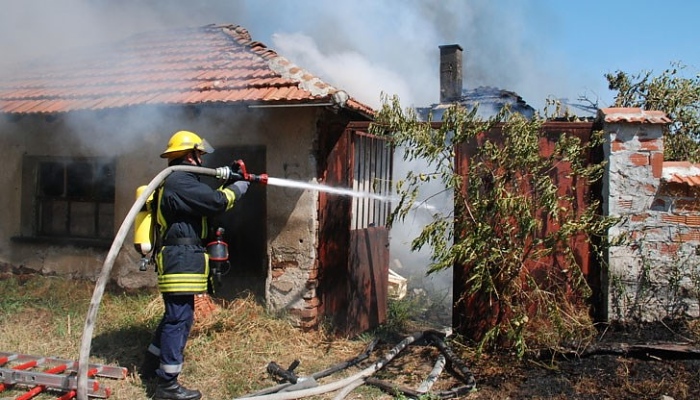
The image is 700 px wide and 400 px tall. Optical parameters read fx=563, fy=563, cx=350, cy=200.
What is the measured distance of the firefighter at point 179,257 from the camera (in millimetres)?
4484

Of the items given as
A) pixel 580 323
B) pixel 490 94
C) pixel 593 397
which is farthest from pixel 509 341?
pixel 490 94

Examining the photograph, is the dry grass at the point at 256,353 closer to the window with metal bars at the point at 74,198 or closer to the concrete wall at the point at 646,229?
the concrete wall at the point at 646,229

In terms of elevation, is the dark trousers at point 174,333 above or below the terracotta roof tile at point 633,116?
below

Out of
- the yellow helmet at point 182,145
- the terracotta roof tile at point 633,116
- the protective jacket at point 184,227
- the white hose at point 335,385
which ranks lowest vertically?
the white hose at point 335,385

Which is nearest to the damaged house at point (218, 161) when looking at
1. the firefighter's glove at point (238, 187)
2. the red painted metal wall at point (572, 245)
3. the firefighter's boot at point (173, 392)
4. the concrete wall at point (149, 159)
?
the concrete wall at point (149, 159)

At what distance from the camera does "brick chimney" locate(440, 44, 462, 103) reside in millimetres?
18328

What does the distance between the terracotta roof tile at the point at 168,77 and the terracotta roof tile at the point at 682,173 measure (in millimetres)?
3156

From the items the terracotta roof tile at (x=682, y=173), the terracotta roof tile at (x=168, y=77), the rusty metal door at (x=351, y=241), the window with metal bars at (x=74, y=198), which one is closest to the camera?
the terracotta roof tile at (x=682, y=173)

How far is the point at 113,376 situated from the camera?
15.8 feet

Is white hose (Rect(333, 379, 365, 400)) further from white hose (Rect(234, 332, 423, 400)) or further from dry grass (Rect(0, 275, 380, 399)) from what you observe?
dry grass (Rect(0, 275, 380, 399))

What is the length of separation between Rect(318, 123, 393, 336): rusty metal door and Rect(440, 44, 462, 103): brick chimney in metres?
11.7

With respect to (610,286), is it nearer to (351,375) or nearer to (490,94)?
(351,375)

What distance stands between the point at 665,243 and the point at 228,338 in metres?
4.24

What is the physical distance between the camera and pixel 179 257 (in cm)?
452
